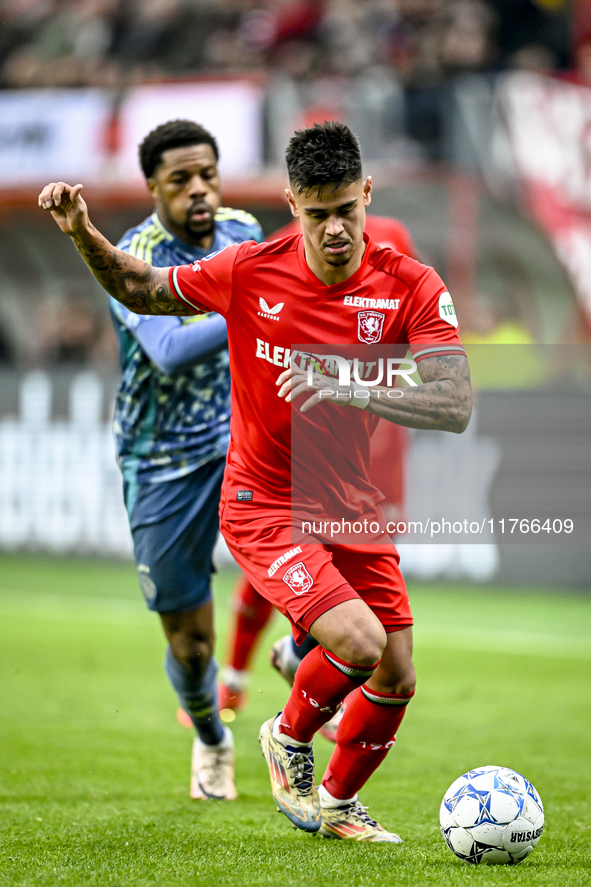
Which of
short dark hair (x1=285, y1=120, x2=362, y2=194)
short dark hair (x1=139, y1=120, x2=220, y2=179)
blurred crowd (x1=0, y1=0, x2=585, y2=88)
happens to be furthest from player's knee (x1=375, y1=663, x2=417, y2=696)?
blurred crowd (x1=0, y1=0, x2=585, y2=88)

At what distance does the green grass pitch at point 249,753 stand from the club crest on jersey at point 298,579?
0.86 metres

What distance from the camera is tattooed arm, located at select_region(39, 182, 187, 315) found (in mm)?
3732

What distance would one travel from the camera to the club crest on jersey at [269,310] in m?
3.87

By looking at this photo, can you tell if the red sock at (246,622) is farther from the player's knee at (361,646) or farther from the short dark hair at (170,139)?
the player's knee at (361,646)

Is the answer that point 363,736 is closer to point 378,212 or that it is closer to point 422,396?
point 422,396

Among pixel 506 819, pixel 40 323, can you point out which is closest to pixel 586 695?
pixel 506 819

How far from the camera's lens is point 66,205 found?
12.3ft

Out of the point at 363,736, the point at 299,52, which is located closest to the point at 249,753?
the point at 363,736

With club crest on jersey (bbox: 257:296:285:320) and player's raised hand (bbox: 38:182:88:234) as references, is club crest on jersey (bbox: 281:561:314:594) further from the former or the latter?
player's raised hand (bbox: 38:182:88:234)

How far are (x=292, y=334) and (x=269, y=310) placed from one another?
0.12 m

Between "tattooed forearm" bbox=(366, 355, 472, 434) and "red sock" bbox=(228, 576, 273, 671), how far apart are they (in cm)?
276

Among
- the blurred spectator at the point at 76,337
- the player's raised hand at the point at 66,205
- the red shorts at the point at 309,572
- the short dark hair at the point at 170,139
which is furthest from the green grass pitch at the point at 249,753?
the blurred spectator at the point at 76,337

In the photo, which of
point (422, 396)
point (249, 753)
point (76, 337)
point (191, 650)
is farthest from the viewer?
point (76, 337)

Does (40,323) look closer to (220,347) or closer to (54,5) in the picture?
(54,5)
